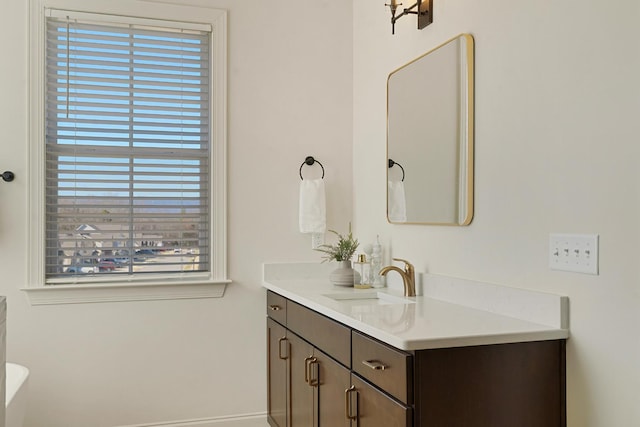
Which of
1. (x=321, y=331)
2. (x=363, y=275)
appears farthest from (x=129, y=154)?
(x=321, y=331)

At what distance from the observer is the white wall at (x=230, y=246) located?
118 inches

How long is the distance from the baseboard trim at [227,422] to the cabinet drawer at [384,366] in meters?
1.45

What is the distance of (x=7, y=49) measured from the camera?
2992 mm

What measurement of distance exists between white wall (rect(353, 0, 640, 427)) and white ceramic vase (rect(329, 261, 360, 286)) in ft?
1.75

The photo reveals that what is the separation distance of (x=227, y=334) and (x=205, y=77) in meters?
1.40

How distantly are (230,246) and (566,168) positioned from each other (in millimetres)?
1944

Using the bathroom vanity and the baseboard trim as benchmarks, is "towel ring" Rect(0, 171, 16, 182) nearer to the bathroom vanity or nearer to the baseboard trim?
the baseboard trim

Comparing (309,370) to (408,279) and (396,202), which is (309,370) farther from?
(396,202)

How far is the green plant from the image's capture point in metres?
Result: 3.17

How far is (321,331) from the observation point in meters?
2.43

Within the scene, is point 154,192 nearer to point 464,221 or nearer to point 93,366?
point 93,366

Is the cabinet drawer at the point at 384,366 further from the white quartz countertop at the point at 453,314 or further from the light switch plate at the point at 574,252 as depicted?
the light switch plate at the point at 574,252

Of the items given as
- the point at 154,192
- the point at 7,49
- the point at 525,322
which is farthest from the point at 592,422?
the point at 7,49

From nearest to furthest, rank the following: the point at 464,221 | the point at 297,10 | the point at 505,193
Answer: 1. the point at 505,193
2. the point at 464,221
3. the point at 297,10
